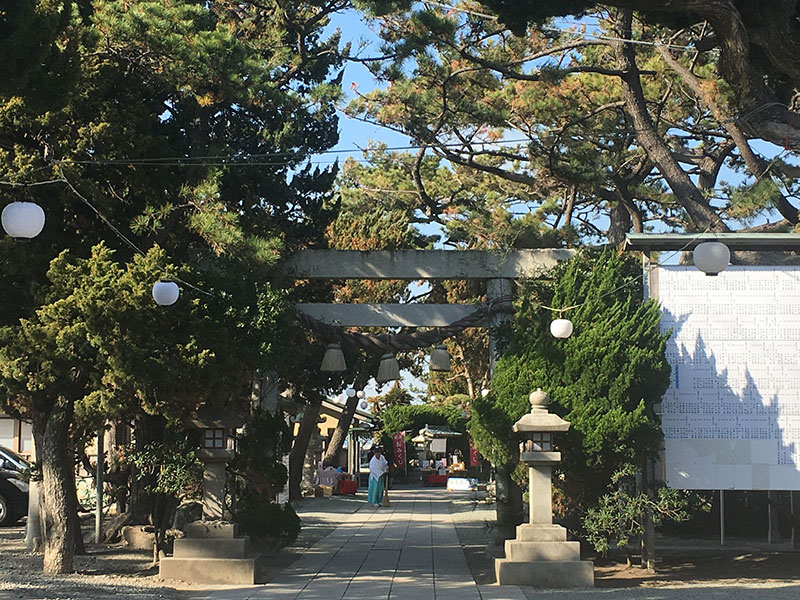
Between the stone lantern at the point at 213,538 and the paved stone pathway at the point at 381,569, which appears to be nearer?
the paved stone pathway at the point at 381,569

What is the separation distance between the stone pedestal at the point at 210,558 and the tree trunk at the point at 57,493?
1.22 metres

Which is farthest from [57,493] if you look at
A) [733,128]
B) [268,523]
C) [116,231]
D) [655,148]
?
[733,128]

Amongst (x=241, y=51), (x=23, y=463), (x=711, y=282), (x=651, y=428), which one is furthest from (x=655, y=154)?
(x=23, y=463)

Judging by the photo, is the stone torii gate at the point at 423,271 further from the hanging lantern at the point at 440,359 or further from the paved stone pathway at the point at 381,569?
the paved stone pathway at the point at 381,569

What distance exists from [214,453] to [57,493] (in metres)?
1.99

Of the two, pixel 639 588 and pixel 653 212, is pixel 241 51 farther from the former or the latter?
pixel 653 212

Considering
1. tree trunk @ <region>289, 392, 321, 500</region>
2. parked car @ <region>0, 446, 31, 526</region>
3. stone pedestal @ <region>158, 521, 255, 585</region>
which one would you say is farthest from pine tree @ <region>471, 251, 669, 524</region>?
tree trunk @ <region>289, 392, 321, 500</region>

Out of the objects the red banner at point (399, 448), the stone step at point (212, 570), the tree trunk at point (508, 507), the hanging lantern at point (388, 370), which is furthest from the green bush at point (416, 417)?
the stone step at point (212, 570)

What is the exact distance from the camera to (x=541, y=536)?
1256 cm

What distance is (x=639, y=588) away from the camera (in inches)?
478

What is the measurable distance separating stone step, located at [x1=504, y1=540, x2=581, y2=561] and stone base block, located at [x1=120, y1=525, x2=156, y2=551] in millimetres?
6252

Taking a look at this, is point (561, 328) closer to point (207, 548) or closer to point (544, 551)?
point (544, 551)

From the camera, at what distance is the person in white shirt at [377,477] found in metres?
26.1

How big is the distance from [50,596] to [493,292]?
316 inches
